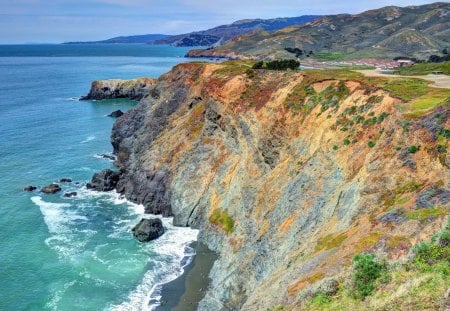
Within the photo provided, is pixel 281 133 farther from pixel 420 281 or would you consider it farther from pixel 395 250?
pixel 420 281

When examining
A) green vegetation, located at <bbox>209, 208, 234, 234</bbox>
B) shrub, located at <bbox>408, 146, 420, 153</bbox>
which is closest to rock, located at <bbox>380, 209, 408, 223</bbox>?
shrub, located at <bbox>408, 146, 420, 153</bbox>

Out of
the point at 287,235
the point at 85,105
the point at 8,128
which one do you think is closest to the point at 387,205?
the point at 287,235

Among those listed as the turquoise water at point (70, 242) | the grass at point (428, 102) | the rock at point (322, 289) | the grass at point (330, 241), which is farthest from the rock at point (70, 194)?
the rock at point (322, 289)

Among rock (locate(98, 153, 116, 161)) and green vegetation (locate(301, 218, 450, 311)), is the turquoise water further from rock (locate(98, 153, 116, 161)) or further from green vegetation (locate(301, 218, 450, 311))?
green vegetation (locate(301, 218, 450, 311))

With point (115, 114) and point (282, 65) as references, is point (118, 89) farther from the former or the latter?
point (282, 65)

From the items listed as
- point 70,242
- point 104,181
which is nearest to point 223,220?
point 70,242

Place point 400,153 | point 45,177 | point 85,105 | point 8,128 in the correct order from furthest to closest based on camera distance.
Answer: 1. point 85,105
2. point 8,128
3. point 45,177
4. point 400,153

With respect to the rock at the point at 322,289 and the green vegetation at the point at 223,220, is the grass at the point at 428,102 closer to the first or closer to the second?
the rock at the point at 322,289
